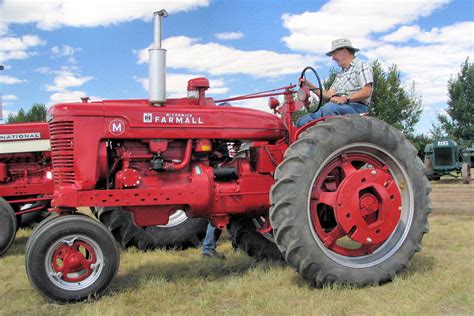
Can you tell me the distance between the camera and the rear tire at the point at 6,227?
564cm

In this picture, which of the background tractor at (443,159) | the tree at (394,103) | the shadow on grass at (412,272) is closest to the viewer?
the shadow on grass at (412,272)

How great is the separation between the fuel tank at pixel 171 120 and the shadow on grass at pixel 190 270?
122 cm

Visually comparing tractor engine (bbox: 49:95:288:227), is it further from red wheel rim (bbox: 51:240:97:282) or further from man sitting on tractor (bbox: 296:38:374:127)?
man sitting on tractor (bbox: 296:38:374:127)

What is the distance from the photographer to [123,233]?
5613mm

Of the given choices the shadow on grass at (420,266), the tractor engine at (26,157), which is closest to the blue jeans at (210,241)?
the shadow on grass at (420,266)

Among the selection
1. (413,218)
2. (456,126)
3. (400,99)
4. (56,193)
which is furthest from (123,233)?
(456,126)

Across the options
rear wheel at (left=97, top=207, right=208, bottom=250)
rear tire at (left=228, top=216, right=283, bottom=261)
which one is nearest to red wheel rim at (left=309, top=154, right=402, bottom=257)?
Answer: rear tire at (left=228, top=216, right=283, bottom=261)

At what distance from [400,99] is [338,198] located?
91.2ft

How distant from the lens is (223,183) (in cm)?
433

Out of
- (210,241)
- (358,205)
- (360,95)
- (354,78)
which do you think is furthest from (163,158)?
(354,78)

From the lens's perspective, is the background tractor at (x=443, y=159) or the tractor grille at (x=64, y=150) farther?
the background tractor at (x=443, y=159)

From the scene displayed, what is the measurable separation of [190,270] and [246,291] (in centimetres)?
A: 98

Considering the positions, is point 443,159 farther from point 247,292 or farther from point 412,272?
point 247,292

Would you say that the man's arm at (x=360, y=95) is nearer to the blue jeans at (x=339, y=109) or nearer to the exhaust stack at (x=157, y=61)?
the blue jeans at (x=339, y=109)
